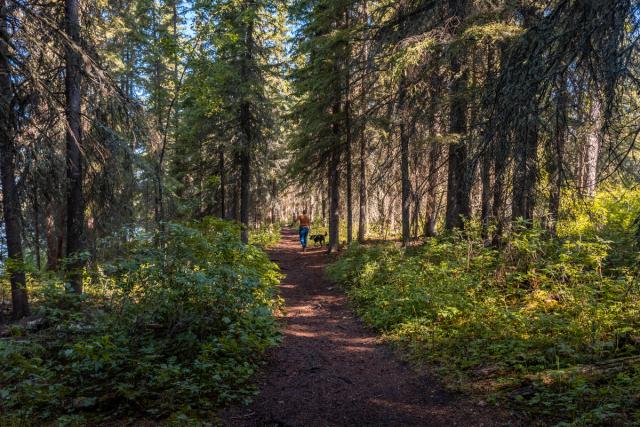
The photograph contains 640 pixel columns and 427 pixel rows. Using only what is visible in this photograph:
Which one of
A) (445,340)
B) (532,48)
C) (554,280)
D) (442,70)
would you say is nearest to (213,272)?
(445,340)

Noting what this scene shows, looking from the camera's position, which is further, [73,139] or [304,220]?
[304,220]

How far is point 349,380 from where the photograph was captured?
539 cm

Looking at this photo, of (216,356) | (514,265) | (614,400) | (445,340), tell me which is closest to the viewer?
(614,400)

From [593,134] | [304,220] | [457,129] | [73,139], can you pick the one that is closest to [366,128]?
[457,129]

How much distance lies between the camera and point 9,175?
27.0ft

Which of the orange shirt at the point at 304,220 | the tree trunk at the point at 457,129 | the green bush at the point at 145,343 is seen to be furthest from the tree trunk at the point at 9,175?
the orange shirt at the point at 304,220

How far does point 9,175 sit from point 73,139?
1689mm

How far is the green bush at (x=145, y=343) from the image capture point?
4020 millimetres

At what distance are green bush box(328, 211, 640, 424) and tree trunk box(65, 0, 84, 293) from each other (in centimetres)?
661

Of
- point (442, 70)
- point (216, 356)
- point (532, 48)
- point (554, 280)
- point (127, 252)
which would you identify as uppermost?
point (442, 70)

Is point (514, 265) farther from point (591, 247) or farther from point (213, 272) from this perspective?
point (213, 272)

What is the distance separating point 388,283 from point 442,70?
606 cm

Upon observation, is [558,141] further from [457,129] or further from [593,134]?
[457,129]

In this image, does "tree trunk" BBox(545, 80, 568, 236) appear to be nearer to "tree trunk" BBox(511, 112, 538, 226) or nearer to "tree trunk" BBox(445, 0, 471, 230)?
"tree trunk" BBox(511, 112, 538, 226)
